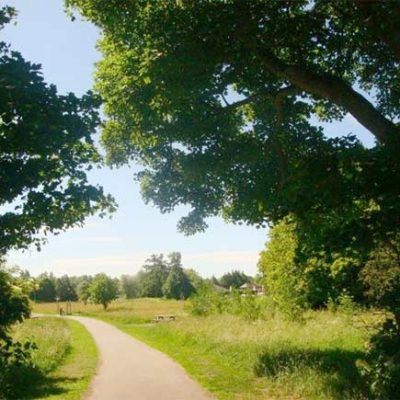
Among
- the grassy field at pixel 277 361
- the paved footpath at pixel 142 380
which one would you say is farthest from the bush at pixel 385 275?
the paved footpath at pixel 142 380

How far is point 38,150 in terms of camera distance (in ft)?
21.2

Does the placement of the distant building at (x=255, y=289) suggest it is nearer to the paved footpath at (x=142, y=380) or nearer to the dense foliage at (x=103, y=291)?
the paved footpath at (x=142, y=380)

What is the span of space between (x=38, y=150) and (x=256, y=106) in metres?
8.23

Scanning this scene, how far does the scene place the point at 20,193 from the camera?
6664mm

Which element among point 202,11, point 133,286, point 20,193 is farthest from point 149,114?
point 133,286

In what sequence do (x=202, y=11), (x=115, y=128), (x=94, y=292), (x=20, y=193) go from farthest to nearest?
(x=94, y=292), (x=115, y=128), (x=202, y=11), (x=20, y=193)

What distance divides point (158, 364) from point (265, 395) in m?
7.35

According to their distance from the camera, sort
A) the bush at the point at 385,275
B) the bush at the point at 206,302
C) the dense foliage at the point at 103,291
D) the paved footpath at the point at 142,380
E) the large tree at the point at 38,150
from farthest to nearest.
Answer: the dense foliage at the point at 103,291 → the bush at the point at 206,302 → the paved footpath at the point at 142,380 → the bush at the point at 385,275 → the large tree at the point at 38,150

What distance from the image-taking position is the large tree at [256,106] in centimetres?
896

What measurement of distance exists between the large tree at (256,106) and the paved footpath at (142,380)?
440 centimetres

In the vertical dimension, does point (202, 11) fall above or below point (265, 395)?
above

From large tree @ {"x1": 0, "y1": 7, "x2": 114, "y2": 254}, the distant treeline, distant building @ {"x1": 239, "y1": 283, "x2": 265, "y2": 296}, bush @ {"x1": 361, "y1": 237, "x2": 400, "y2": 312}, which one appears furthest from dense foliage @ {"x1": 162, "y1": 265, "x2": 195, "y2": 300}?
large tree @ {"x1": 0, "y1": 7, "x2": 114, "y2": 254}

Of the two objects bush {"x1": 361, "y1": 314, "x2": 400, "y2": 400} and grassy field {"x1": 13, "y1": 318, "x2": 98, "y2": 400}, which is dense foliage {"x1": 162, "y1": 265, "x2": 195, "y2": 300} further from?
bush {"x1": 361, "y1": 314, "x2": 400, "y2": 400}

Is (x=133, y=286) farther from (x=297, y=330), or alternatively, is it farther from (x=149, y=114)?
(x=149, y=114)
